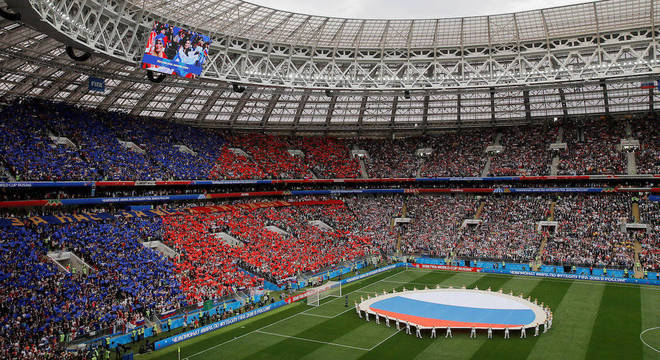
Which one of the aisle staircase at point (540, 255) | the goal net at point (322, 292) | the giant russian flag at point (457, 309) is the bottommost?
the aisle staircase at point (540, 255)

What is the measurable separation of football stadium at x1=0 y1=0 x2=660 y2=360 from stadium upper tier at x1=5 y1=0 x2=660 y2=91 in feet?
0.90

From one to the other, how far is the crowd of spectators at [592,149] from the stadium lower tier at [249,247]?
11.3 feet

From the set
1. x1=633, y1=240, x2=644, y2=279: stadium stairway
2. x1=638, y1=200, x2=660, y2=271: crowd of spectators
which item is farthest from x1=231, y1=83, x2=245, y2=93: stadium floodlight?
x1=638, y1=200, x2=660, y2=271: crowd of spectators

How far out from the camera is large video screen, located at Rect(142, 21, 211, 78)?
33.4 metres

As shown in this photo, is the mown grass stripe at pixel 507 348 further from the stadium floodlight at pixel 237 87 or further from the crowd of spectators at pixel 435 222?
the stadium floodlight at pixel 237 87

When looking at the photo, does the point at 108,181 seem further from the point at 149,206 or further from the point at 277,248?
the point at 277,248

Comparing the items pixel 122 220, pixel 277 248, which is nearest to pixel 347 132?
pixel 277 248

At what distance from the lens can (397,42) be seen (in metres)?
48.8

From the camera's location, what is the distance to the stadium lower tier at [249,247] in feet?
93.5

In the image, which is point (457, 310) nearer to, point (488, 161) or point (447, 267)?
point (447, 267)

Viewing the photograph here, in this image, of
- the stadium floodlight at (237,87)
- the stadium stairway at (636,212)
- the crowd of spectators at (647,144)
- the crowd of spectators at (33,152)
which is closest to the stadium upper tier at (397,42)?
the stadium floodlight at (237,87)

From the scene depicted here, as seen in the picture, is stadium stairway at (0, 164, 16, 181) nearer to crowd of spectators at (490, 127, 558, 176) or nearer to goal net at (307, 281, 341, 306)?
goal net at (307, 281, 341, 306)

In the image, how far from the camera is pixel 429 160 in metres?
66.3

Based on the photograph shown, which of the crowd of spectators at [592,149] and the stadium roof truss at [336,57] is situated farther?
the crowd of spectators at [592,149]
